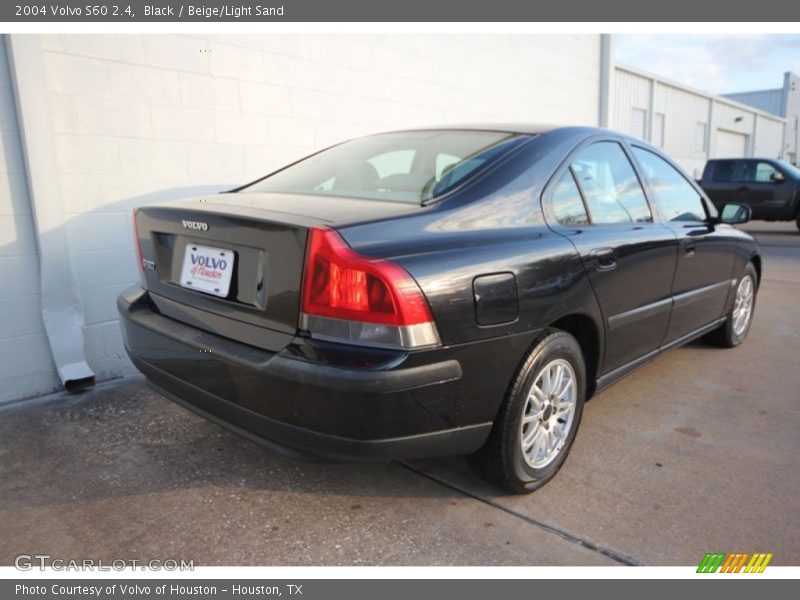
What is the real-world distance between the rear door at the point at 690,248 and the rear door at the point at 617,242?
16 centimetres

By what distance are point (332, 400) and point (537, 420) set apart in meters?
1.04

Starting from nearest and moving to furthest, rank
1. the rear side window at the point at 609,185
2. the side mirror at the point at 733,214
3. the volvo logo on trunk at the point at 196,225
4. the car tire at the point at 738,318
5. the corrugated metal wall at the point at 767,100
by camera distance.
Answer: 1. the volvo logo on trunk at the point at 196,225
2. the rear side window at the point at 609,185
3. the side mirror at the point at 733,214
4. the car tire at the point at 738,318
5. the corrugated metal wall at the point at 767,100

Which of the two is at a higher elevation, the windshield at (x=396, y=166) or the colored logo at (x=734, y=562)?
the windshield at (x=396, y=166)

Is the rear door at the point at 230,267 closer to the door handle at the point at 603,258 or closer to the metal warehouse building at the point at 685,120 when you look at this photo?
the door handle at the point at 603,258

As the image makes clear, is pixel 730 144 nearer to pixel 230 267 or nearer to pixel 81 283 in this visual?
pixel 81 283

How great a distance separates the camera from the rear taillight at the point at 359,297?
1952 mm

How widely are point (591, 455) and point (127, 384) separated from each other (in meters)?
2.89

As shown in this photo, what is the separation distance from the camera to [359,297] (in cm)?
196

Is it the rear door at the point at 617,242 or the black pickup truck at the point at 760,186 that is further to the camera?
the black pickup truck at the point at 760,186

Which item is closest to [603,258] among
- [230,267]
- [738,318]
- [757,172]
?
[230,267]

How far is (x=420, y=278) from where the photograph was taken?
202 cm

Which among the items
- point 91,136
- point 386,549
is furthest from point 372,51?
point 386,549

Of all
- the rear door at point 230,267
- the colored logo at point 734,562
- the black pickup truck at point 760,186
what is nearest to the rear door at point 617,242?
the colored logo at point 734,562

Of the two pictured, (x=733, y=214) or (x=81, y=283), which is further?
(x=733, y=214)
